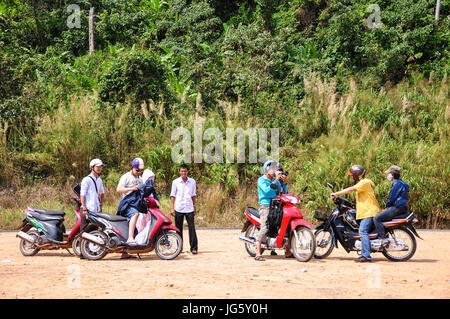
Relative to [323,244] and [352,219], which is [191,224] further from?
[352,219]

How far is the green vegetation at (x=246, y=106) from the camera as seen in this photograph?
18969 mm

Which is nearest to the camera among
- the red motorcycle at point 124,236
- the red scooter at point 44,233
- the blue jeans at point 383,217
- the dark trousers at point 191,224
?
the blue jeans at point 383,217

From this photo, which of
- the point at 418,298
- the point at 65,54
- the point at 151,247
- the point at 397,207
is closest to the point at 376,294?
the point at 418,298

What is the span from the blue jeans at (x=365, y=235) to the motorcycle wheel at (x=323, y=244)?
0.62 metres

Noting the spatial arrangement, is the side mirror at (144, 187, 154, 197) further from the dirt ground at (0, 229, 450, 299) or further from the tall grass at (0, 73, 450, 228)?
the tall grass at (0, 73, 450, 228)

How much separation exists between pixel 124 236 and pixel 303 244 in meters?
3.21

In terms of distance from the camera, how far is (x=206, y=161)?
66.4 ft

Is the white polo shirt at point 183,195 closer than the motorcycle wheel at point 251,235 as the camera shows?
No

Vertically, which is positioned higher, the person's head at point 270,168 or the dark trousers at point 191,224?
the person's head at point 270,168

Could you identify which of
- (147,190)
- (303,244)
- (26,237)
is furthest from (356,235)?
(26,237)

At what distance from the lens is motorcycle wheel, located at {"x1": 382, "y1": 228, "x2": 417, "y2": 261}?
10.4 metres

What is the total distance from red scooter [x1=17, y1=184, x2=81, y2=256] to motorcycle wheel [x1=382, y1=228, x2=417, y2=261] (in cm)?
581

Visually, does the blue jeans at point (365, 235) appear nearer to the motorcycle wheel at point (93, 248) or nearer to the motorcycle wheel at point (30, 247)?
the motorcycle wheel at point (93, 248)

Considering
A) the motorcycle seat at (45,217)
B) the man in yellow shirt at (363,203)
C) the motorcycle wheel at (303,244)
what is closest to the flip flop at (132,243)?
the motorcycle seat at (45,217)
